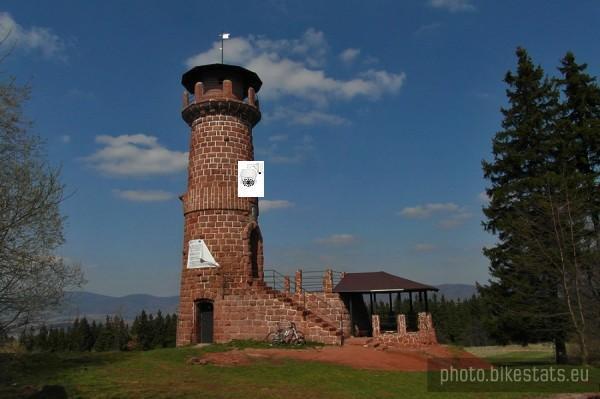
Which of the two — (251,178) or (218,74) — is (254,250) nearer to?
(251,178)

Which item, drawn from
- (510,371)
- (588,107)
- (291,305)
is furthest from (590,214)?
(291,305)

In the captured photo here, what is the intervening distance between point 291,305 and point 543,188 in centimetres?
1436

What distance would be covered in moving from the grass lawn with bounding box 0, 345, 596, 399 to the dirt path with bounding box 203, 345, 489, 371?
867 mm

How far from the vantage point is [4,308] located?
995 cm

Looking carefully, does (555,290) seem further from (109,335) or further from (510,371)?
(109,335)

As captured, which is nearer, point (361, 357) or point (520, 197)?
point (361, 357)

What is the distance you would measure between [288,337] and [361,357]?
4.21 m

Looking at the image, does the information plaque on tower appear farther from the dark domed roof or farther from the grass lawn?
the dark domed roof

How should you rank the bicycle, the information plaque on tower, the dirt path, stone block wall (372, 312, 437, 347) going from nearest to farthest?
1. the dirt path
2. the bicycle
3. stone block wall (372, 312, 437, 347)
4. the information plaque on tower

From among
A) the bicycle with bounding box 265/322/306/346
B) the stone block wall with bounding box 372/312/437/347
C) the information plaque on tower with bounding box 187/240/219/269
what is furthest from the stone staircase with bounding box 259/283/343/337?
the information plaque on tower with bounding box 187/240/219/269

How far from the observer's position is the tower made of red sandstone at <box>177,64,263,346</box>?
2445cm

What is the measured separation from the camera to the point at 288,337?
71.3 feet

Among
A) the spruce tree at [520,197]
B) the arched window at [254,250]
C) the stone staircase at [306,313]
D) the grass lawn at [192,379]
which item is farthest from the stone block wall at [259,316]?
the spruce tree at [520,197]

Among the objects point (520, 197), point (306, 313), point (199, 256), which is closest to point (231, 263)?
point (199, 256)
